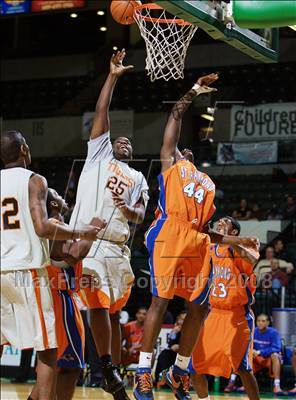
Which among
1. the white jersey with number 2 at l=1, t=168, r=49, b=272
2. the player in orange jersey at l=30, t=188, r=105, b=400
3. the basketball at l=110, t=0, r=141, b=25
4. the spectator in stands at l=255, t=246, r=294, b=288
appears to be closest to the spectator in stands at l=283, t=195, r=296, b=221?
the spectator in stands at l=255, t=246, r=294, b=288

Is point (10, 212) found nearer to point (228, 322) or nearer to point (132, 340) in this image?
point (228, 322)

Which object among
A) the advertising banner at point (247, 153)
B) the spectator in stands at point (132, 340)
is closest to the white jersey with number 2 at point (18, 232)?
the spectator in stands at point (132, 340)

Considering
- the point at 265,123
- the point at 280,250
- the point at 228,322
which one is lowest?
the point at 228,322

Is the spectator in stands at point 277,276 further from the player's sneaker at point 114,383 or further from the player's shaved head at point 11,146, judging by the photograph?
the player's shaved head at point 11,146

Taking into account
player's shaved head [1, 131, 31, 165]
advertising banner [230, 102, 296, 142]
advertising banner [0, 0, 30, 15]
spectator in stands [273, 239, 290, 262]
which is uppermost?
advertising banner [0, 0, 30, 15]

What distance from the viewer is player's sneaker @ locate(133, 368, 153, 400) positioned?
19.0ft

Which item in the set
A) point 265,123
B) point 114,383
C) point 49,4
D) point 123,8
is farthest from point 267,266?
point 49,4

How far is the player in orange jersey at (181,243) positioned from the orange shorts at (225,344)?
1.18 m

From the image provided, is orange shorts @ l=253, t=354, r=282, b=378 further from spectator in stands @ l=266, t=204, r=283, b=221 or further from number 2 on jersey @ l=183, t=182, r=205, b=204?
number 2 on jersey @ l=183, t=182, r=205, b=204

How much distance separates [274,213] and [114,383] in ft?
34.0

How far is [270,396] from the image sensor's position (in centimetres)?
1082

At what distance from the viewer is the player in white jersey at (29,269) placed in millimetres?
5199

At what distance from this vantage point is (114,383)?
605 cm

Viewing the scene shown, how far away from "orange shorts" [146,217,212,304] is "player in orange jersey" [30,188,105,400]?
26.0 inches
